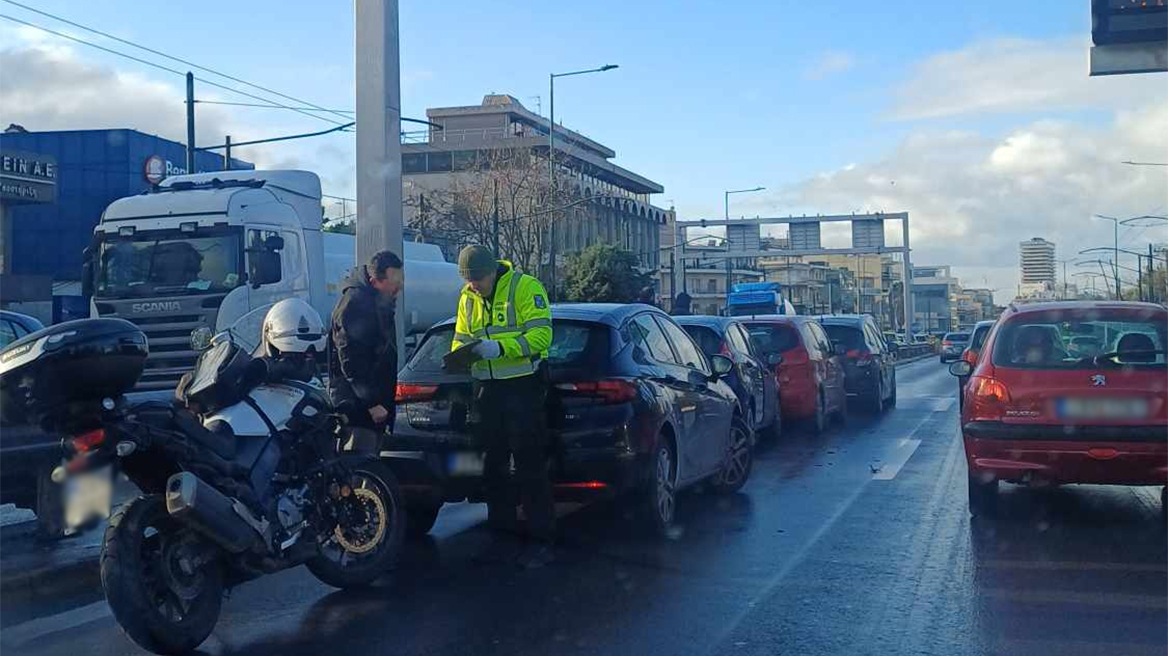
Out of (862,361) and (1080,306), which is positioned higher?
(1080,306)

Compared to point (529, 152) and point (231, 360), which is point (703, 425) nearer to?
point (231, 360)

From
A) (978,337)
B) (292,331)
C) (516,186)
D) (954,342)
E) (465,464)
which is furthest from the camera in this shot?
(954,342)

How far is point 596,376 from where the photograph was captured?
782 cm

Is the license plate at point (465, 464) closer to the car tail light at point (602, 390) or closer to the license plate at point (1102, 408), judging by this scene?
the car tail light at point (602, 390)

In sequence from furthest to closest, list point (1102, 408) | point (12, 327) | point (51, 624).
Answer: point (12, 327) → point (1102, 408) → point (51, 624)

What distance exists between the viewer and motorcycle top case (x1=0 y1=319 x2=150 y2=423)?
5133mm

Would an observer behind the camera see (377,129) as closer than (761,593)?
No

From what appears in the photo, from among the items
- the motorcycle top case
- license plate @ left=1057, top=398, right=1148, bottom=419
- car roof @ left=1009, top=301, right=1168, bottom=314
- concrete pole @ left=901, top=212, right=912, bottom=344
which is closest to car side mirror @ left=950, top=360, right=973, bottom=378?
car roof @ left=1009, top=301, right=1168, bottom=314

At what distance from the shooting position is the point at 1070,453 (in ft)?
26.5

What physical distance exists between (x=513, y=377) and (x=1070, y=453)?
3877 millimetres

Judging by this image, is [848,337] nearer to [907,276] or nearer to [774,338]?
[774,338]

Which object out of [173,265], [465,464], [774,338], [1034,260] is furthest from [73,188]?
[1034,260]

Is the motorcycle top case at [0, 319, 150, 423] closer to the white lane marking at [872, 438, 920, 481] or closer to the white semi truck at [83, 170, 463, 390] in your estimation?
the white lane marking at [872, 438, 920, 481]

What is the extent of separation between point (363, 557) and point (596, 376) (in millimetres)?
2013
